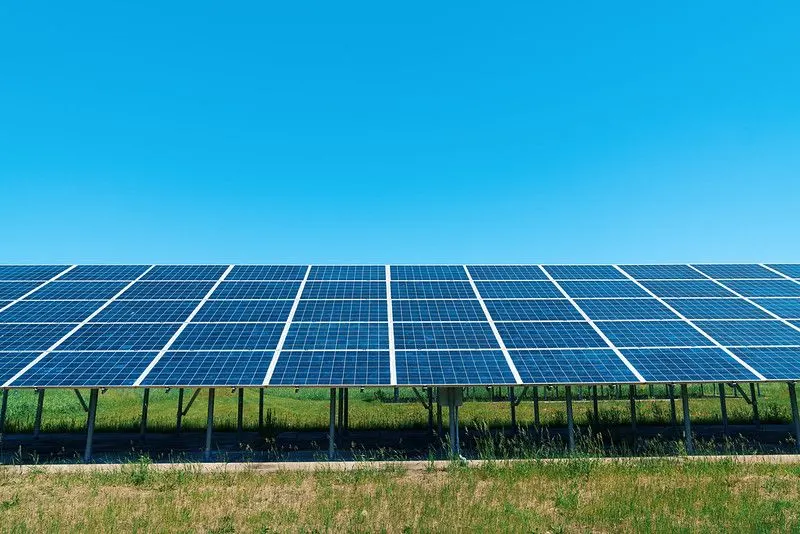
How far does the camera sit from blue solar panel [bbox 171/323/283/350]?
2091 centimetres

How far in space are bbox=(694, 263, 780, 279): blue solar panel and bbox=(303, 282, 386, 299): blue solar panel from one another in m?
20.8

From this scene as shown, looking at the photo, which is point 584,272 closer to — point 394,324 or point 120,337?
point 394,324

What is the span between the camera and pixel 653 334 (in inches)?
878

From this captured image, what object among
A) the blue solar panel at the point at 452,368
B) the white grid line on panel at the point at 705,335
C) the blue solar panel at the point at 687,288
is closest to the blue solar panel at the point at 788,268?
the blue solar panel at the point at 687,288

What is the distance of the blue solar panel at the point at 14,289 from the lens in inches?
1049

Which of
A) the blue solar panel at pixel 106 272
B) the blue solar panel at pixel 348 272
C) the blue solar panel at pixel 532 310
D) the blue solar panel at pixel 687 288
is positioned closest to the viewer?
the blue solar panel at pixel 532 310

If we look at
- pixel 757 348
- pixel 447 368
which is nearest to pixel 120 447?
pixel 447 368

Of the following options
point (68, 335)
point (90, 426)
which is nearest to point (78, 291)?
point (68, 335)

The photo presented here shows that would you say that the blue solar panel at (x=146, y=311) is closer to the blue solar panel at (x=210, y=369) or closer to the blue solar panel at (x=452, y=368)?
the blue solar panel at (x=210, y=369)

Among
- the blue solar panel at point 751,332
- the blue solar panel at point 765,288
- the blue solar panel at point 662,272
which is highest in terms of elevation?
the blue solar panel at point 662,272

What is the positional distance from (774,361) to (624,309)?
22.2 feet

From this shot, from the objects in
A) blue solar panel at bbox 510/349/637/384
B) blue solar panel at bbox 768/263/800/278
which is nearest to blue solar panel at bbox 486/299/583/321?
blue solar panel at bbox 510/349/637/384

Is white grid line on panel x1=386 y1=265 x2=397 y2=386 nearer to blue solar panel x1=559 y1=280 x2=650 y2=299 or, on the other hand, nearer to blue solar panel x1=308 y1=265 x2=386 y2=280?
blue solar panel x1=308 y1=265 x2=386 y2=280

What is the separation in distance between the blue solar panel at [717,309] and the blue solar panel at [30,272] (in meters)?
35.9
